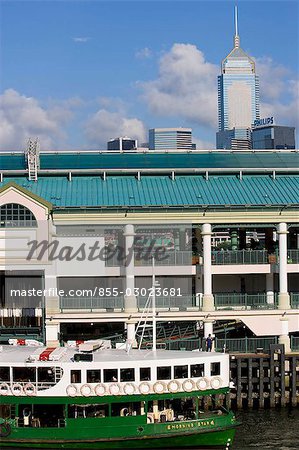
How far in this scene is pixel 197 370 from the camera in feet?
180

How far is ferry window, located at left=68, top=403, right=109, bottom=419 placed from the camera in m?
53.3

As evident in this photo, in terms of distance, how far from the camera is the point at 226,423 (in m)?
Answer: 54.1

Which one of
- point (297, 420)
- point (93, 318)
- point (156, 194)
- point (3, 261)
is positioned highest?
point (156, 194)

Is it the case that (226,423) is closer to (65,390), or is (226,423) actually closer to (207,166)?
(65,390)

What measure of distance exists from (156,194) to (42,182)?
9.67 metres

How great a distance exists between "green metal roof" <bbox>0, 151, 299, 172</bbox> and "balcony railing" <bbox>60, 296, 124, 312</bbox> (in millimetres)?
12699

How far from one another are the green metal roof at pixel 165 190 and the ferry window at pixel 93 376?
22.2 m

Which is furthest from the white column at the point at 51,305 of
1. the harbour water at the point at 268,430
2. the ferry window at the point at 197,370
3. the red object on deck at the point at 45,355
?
the ferry window at the point at 197,370

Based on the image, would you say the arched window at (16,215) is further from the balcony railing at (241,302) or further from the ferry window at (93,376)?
the ferry window at (93,376)

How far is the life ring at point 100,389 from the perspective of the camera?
53.0 metres

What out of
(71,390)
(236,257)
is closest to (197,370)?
(71,390)

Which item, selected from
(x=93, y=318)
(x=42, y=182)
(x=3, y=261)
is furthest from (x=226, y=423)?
(x=42, y=182)

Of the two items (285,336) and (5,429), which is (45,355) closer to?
(5,429)

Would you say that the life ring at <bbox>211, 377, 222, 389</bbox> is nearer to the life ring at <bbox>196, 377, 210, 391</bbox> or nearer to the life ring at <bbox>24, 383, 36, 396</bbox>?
the life ring at <bbox>196, 377, 210, 391</bbox>
